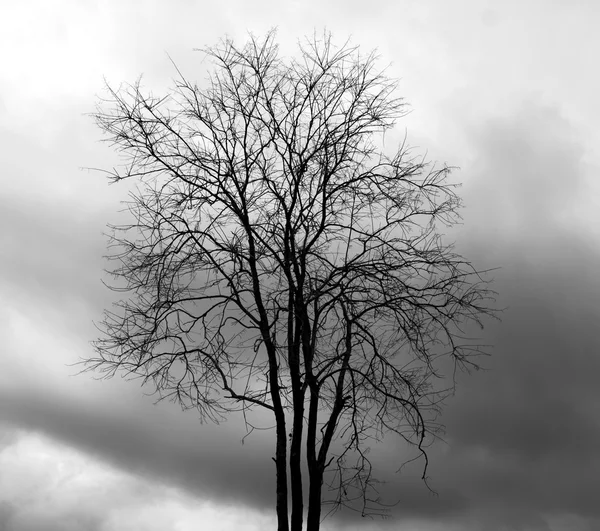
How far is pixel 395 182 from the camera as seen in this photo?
15.3 m

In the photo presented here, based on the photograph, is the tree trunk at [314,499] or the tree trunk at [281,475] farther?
the tree trunk at [314,499]

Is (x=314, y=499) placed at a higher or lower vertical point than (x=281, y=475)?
A: lower

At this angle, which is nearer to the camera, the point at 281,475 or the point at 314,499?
the point at 281,475

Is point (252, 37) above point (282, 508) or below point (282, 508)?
above

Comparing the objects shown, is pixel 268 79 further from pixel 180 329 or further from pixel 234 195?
pixel 180 329

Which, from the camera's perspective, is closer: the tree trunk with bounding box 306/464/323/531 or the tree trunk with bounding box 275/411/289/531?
the tree trunk with bounding box 275/411/289/531

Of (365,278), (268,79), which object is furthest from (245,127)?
(365,278)

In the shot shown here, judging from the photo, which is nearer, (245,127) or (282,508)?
(282,508)

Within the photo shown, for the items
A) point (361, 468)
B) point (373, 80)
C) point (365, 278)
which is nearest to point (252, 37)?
point (373, 80)

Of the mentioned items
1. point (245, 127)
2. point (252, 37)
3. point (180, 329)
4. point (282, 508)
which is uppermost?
point (252, 37)

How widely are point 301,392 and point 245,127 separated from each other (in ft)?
14.9

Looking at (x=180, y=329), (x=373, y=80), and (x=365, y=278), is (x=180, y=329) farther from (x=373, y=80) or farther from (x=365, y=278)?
(x=373, y=80)

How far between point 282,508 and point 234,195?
202 inches

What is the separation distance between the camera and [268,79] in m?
15.6
